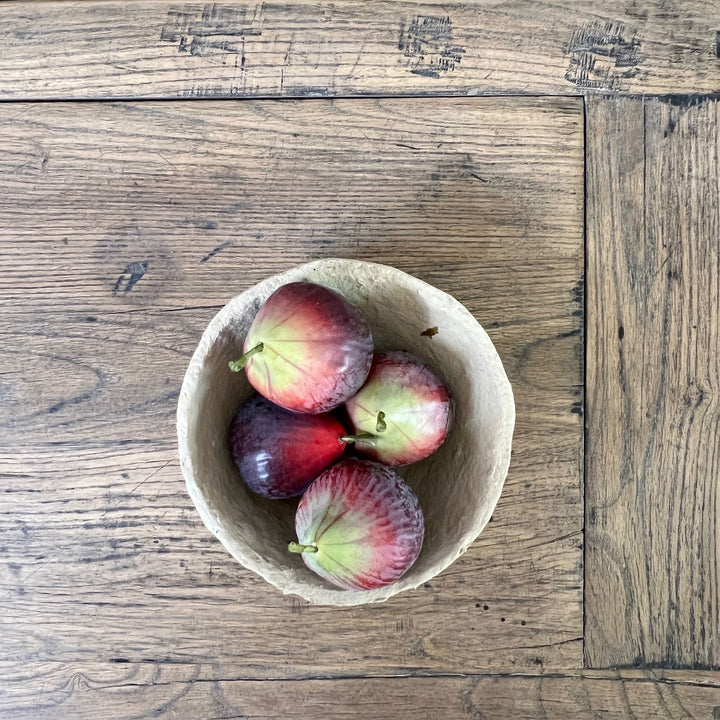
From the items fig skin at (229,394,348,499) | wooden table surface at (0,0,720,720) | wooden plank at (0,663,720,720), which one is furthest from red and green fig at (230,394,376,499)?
wooden plank at (0,663,720,720)

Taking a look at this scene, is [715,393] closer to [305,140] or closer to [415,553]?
[415,553]

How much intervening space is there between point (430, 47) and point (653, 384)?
44 centimetres

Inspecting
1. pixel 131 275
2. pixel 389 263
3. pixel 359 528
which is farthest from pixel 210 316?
pixel 359 528

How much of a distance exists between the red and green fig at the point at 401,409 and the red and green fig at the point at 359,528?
0.03 metres

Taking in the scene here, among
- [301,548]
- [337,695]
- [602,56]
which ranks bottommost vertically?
[337,695]

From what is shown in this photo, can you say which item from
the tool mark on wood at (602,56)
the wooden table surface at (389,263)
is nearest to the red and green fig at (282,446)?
the wooden table surface at (389,263)

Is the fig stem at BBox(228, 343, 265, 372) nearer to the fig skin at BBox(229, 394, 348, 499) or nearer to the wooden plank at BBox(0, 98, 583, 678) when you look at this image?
the fig skin at BBox(229, 394, 348, 499)

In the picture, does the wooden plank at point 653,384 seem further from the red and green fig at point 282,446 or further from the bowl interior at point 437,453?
the red and green fig at point 282,446

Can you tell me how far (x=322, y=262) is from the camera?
0.58m

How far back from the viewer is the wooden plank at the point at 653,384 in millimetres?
724

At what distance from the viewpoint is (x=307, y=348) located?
54 cm

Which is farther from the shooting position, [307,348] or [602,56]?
[602,56]

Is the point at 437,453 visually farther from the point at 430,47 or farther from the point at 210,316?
the point at 430,47

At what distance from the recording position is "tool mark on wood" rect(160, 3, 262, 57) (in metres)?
0.75
